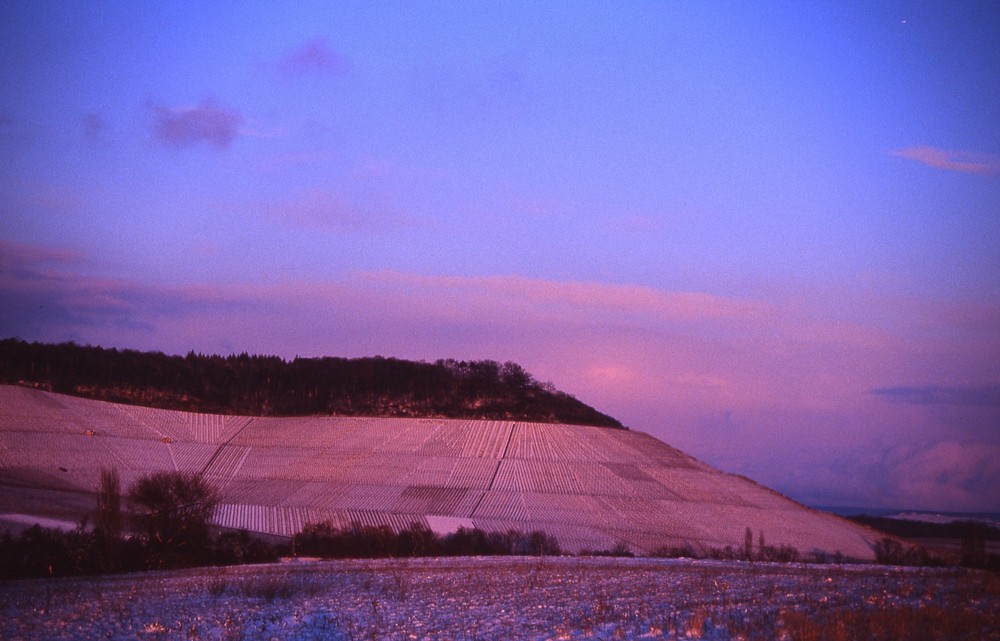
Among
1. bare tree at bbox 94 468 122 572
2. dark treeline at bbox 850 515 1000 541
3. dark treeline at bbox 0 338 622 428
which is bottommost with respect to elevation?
dark treeline at bbox 850 515 1000 541

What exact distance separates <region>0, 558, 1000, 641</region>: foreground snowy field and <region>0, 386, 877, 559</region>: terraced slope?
80.7 ft

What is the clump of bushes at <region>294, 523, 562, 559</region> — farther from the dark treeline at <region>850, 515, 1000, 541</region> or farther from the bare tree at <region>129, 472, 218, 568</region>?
the dark treeline at <region>850, 515, 1000, 541</region>

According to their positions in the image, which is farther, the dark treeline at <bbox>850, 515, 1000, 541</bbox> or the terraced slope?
the dark treeline at <bbox>850, 515, 1000, 541</bbox>

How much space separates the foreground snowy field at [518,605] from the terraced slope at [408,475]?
24.6 m

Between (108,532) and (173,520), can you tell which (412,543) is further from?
(108,532)

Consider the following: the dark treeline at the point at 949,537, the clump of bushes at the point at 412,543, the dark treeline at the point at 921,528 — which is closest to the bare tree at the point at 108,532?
the clump of bushes at the point at 412,543

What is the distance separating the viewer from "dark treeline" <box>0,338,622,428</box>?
86.3 meters

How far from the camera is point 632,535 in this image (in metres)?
57.2

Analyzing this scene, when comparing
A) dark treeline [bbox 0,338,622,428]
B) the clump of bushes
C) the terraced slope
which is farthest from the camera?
dark treeline [bbox 0,338,622,428]

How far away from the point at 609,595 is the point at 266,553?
68.0 ft

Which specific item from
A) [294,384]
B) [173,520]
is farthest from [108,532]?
[294,384]

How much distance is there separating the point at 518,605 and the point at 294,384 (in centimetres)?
7442

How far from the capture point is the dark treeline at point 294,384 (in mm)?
86312

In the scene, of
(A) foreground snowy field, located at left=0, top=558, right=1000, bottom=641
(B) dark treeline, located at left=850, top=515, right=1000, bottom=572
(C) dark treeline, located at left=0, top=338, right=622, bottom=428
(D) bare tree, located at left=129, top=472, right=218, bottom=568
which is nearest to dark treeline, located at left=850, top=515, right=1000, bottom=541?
(B) dark treeline, located at left=850, top=515, right=1000, bottom=572
